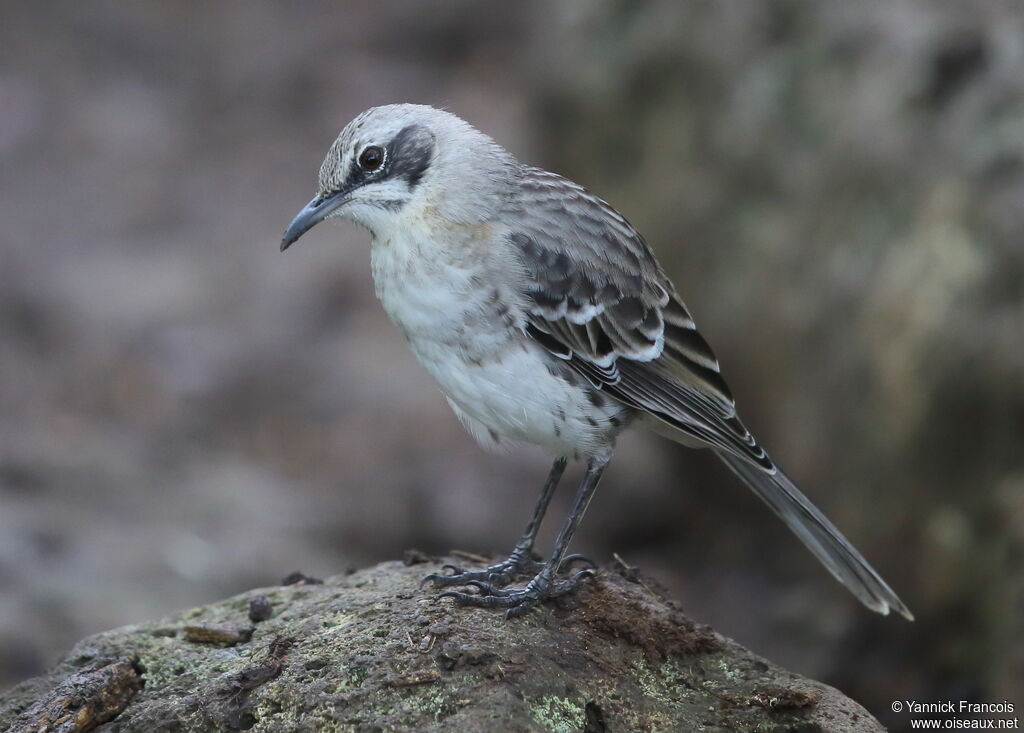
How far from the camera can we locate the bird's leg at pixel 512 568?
4926mm

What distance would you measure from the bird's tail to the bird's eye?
1.93 meters

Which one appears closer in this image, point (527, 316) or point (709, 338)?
point (527, 316)

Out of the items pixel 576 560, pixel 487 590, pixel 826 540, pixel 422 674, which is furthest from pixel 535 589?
pixel 826 540

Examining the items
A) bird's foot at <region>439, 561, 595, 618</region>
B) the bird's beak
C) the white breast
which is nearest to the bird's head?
the bird's beak

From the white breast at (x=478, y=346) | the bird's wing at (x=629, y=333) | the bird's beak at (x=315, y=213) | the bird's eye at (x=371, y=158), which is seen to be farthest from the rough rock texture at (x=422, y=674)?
the bird's eye at (x=371, y=158)

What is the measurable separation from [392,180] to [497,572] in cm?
160

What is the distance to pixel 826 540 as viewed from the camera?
553 centimetres

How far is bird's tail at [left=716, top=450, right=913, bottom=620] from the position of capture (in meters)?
5.45

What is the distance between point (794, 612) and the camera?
8.71m

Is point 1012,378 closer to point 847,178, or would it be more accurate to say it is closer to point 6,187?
point 847,178

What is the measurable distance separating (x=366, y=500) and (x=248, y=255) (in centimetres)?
437

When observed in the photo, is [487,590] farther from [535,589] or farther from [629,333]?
[629,333]

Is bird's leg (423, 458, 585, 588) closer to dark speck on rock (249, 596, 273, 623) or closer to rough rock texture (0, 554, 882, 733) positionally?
rough rock texture (0, 554, 882, 733)

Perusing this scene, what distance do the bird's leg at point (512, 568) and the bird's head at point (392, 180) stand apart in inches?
46.2
